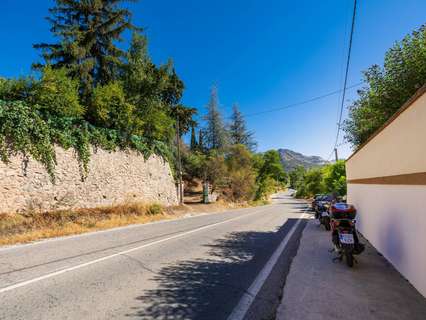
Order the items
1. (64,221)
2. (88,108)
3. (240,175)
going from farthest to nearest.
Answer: (240,175)
(88,108)
(64,221)

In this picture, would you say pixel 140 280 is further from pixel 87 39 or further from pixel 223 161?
pixel 223 161

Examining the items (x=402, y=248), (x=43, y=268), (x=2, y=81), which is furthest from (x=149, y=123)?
(x=402, y=248)

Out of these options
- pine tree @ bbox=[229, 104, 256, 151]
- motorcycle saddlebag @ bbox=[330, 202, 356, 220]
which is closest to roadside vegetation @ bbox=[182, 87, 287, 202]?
pine tree @ bbox=[229, 104, 256, 151]

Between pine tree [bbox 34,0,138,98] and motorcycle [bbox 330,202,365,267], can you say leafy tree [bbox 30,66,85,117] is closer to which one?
pine tree [bbox 34,0,138,98]

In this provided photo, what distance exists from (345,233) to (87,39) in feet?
80.6

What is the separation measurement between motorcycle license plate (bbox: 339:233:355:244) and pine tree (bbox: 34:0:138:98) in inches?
848

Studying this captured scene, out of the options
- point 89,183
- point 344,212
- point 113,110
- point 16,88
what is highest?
point 113,110

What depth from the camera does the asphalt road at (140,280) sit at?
3865mm

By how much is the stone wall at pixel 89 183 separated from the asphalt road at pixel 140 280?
575cm

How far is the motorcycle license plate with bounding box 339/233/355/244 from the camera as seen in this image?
20.2 ft

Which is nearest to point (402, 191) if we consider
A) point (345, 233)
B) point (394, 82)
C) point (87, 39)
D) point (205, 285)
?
point (345, 233)

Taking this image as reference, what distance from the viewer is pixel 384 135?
6.69 meters

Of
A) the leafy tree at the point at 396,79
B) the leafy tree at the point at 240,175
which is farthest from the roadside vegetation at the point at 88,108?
the leafy tree at the point at 396,79

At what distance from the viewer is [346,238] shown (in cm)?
622
